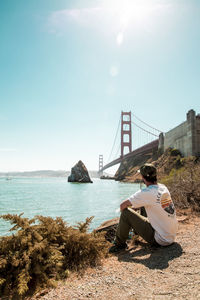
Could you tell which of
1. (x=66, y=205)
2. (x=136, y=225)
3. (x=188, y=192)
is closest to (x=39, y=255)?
(x=136, y=225)

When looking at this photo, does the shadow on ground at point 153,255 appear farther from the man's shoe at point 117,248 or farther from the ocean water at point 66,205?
the ocean water at point 66,205

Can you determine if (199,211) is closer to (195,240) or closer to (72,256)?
(195,240)

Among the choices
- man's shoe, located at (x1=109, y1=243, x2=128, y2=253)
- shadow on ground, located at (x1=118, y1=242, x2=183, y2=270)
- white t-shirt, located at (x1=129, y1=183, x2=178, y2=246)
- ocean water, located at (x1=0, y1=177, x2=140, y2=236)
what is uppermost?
white t-shirt, located at (x1=129, y1=183, x2=178, y2=246)

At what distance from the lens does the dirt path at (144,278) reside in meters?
1.56

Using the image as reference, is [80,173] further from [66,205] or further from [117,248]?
[117,248]

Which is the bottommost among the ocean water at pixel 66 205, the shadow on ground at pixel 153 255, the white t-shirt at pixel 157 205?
the ocean water at pixel 66 205

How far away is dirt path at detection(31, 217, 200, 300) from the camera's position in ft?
5.13

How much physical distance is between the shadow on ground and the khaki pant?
5.9 inches

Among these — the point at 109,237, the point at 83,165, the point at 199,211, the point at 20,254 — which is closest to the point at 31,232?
the point at 20,254

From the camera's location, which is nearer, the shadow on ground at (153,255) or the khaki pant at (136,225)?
the shadow on ground at (153,255)

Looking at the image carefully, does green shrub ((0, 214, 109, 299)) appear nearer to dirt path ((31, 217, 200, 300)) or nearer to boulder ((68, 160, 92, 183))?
dirt path ((31, 217, 200, 300))

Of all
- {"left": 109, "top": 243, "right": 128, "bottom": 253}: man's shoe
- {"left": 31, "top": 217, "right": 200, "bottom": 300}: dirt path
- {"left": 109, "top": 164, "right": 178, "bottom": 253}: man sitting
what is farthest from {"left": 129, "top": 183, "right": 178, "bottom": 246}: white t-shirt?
{"left": 109, "top": 243, "right": 128, "bottom": 253}: man's shoe

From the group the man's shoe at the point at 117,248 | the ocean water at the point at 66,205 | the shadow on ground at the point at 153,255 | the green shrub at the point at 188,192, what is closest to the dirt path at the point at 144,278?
the shadow on ground at the point at 153,255

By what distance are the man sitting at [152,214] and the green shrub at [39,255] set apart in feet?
1.57
